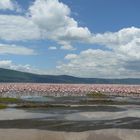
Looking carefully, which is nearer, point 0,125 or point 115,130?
point 115,130

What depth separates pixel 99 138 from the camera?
26828 mm

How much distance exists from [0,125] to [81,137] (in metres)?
8.62

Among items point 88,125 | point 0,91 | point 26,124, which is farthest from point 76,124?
point 0,91

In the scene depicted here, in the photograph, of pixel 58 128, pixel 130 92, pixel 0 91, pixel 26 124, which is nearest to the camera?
pixel 58 128

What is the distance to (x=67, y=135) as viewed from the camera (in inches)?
1099

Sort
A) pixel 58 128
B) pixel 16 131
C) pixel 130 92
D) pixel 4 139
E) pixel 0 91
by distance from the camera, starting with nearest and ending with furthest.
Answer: pixel 4 139, pixel 16 131, pixel 58 128, pixel 0 91, pixel 130 92

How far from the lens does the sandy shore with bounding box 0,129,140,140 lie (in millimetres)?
Result: 26906

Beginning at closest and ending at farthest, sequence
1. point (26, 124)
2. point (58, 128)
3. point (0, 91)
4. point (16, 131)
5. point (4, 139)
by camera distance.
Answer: point (4, 139) < point (16, 131) < point (58, 128) < point (26, 124) < point (0, 91)

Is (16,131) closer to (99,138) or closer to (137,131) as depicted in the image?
(99,138)

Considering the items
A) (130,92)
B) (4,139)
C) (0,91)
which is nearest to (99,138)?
(4,139)

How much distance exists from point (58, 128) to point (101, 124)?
4.53 m

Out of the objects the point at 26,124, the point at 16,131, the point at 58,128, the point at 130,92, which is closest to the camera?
the point at 16,131

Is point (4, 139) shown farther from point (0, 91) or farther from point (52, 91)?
point (52, 91)

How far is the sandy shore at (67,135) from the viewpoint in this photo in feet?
88.3
